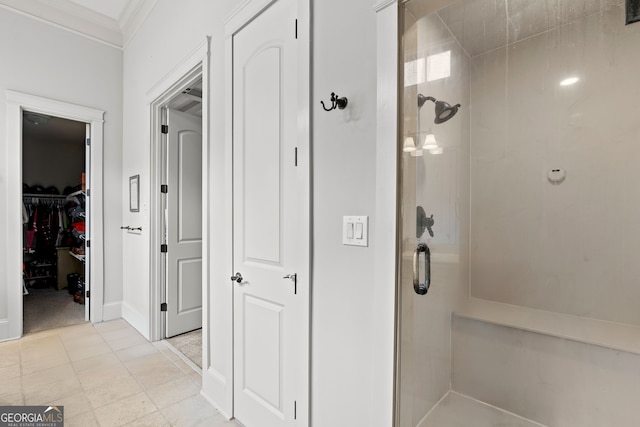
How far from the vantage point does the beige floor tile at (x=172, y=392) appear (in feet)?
6.89

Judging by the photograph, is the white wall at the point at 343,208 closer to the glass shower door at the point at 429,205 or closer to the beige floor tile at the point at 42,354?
the glass shower door at the point at 429,205

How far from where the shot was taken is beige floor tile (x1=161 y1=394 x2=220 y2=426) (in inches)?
75.1

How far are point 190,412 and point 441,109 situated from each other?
2.38 meters

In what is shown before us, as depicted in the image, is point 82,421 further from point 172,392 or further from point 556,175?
point 556,175

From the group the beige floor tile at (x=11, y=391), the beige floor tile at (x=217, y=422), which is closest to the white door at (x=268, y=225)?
the beige floor tile at (x=217, y=422)

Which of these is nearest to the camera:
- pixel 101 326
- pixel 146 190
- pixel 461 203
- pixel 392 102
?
pixel 392 102

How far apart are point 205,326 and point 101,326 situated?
7.13 feet

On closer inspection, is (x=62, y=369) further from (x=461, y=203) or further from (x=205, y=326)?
(x=461, y=203)

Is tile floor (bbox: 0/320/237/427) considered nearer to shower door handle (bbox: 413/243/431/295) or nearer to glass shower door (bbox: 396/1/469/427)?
glass shower door (bbox: 396/1/469/427)

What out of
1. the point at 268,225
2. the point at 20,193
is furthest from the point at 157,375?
the point at 20,193

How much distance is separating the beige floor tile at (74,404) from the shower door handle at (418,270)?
224 centimetres

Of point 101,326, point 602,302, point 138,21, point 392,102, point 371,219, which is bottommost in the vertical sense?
point 101,326

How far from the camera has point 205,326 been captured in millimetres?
2195

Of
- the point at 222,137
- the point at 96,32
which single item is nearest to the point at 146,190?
the point at 222,137
